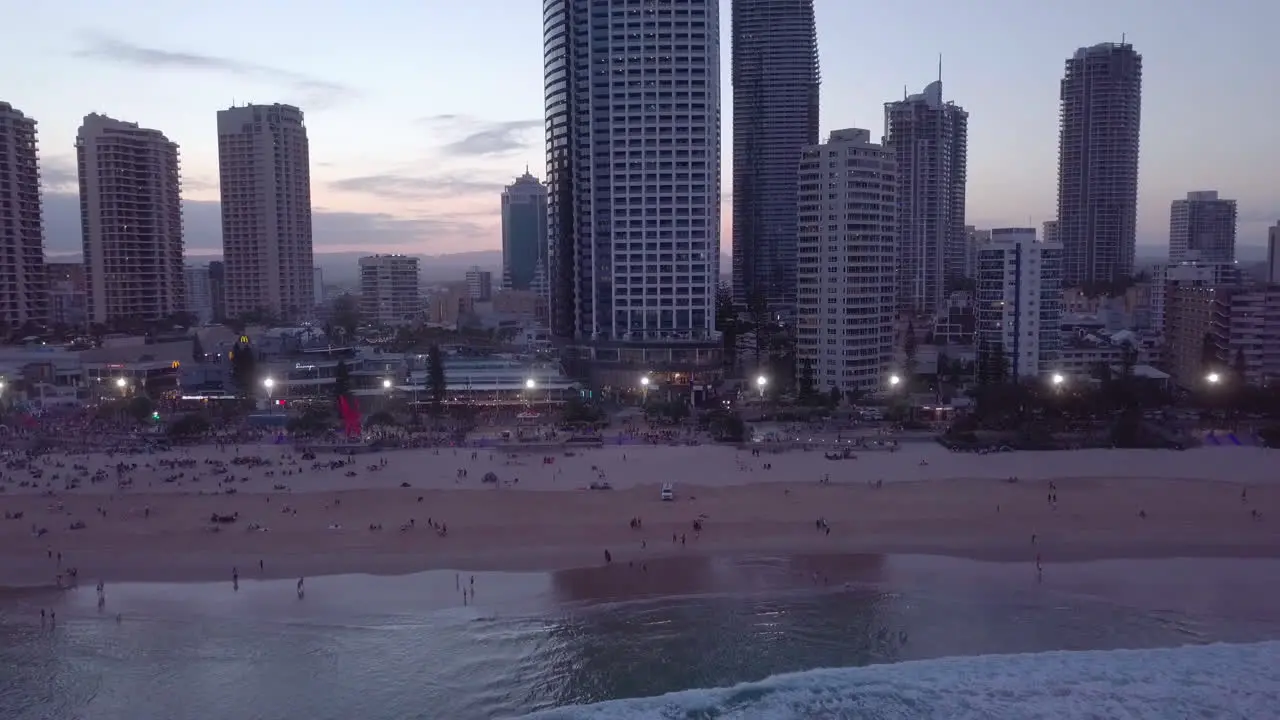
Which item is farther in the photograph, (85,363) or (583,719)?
(85,363)

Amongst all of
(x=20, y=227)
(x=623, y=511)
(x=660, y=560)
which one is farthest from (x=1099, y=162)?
(x=20, y=227)

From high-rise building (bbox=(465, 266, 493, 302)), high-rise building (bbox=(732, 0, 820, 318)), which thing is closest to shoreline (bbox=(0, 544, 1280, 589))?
high-rise building (bbox=(732, 0, 820, 318))

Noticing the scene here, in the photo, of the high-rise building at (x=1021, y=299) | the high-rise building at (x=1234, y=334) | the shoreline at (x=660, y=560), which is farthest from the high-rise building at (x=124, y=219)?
the high-rise building at (x=1234, y=334)

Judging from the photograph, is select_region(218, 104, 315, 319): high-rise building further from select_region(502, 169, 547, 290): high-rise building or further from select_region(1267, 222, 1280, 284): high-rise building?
select_region(1267, 222, 1280, 284): high-rise building

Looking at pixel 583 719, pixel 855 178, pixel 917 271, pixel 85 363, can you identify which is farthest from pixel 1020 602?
pixel 917 271

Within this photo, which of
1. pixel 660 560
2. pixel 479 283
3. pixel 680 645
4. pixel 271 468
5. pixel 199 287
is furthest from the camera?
pixel 479 283

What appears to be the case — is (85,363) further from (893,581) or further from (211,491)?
(893,581)

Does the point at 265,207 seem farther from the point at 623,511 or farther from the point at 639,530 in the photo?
the point at 639,530

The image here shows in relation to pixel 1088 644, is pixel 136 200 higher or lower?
higher

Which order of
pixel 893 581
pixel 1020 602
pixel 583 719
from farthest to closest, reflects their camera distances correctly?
pixel 893 581 → pixel 1020 602 → pixel 583 719
